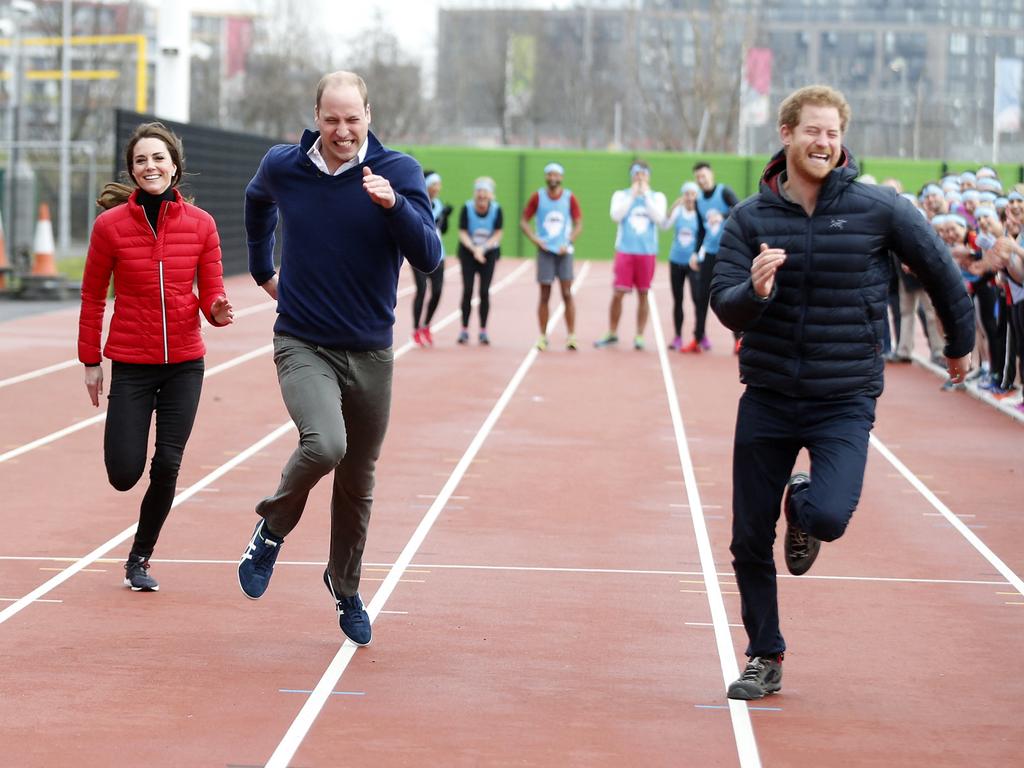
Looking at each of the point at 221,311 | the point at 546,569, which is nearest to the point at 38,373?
the point at 546,569

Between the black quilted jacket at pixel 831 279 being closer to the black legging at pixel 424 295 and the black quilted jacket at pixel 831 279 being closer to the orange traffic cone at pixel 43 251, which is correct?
the black legging at pixel 424 295

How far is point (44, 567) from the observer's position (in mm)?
8273

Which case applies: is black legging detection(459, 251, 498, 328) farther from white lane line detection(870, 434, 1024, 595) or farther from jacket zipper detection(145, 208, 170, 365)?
jacket zipper detection(145, 208, 170, 365)

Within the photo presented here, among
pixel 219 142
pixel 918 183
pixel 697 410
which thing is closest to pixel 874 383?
pixel 697 410

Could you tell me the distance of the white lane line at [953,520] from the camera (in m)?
8.62

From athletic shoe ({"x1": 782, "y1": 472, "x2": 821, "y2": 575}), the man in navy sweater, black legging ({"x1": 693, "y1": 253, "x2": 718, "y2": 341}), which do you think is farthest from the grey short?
athletic shoe ({"x1": 782, "y1": 472, "x2": 821, "y2": 575})

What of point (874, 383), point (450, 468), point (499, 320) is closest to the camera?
point (874, 383)

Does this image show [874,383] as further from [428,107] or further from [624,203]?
[428,107]

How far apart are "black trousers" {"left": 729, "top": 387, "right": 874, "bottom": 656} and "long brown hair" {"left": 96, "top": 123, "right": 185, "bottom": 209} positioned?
9.63 ft

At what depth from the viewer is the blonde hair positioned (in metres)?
5.86

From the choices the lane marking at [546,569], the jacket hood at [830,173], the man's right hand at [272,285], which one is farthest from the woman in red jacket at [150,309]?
the jacket hood at [830,173]

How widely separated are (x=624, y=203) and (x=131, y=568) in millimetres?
12816

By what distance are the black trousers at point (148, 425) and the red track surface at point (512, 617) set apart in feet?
1.38

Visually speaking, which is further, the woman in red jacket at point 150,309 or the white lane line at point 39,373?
the white lane line at point 39,373
